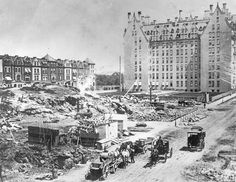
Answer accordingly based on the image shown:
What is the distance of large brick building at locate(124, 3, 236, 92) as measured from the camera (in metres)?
98.8

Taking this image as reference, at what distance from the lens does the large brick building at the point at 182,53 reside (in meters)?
98.8

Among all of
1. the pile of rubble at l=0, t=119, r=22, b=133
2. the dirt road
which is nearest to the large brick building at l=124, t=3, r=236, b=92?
the dirt road

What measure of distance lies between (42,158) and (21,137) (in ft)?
27.3

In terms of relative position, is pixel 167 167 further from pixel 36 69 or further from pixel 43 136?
pixel 36 69

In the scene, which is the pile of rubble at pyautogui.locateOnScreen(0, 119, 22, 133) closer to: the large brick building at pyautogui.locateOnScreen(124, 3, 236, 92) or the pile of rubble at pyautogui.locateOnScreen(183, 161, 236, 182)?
the pile of rubble at pyautogui.locateOnScreen(183, 161, 236, 182)

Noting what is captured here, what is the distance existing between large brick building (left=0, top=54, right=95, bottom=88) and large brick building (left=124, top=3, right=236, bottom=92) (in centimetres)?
1704

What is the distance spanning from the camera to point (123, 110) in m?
55.0

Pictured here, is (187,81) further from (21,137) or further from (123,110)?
(21,137)

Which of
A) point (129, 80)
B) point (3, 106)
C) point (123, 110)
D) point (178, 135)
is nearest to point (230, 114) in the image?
point (123, 110)

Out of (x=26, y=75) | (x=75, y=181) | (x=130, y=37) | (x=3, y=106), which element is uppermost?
(x=130, y=37)

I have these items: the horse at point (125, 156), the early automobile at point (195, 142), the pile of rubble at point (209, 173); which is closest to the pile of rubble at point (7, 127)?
the horse at point (125, 156)

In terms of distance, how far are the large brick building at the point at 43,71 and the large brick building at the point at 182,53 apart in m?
17.0

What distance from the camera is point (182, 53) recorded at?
10838cm

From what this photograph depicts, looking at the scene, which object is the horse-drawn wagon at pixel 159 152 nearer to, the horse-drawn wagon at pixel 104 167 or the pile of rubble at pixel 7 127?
the horse-drawn wagon at pixel 104 167
